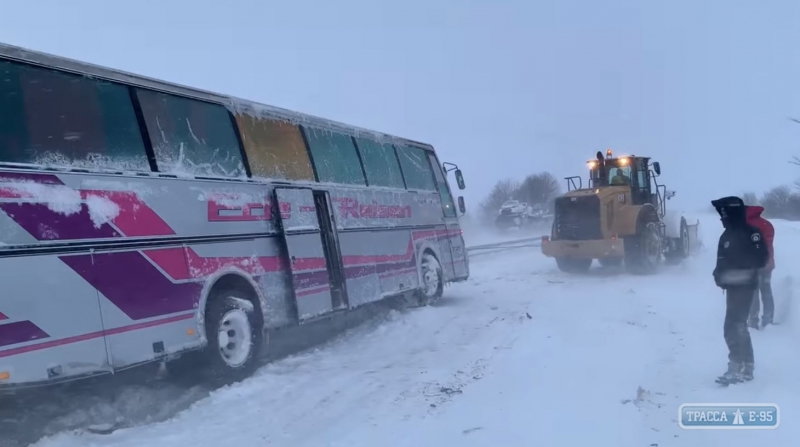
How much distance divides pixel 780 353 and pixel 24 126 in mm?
8246

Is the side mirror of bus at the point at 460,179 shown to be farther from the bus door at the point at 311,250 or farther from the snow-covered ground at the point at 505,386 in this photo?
the bus door at the point at 311,250

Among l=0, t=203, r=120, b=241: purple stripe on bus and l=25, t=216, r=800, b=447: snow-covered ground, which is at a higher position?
l=0, t=203, r=120, b=241: purple stripe on bus

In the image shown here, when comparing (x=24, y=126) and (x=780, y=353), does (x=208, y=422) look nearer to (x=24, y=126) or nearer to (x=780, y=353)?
(x=24, y=126)

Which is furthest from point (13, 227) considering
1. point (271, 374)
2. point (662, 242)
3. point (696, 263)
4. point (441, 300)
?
point (696, 263)

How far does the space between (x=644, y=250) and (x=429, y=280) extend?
21.7ft

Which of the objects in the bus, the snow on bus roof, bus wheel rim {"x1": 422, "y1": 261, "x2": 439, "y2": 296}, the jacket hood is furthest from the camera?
bus wheel rim {"x1": 422, "y1": 261, "x2": 439, "y2": 296}

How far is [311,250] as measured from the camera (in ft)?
30.1

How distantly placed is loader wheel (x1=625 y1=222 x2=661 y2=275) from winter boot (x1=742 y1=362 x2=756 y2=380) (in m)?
10.5

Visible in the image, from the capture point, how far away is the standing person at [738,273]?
6.48 meters

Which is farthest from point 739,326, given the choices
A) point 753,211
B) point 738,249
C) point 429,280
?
point 429,280

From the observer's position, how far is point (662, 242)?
17.5 metres

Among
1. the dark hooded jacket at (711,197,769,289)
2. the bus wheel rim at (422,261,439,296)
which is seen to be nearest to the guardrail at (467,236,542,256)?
the bus wheel rim at (422,261,439,296)

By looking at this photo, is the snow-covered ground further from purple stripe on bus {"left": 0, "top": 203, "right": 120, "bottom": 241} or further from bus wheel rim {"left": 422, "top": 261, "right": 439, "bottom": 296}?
purple stripe on bus {"left": 0, "top": 203, "right": 120, "bottom": 241}

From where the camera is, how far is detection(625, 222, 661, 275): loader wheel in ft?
54.4
